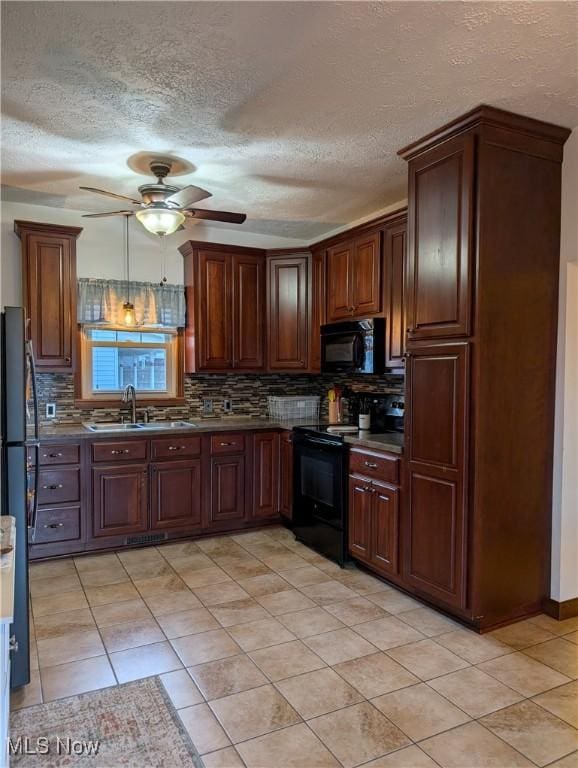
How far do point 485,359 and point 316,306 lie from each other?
2.21 m

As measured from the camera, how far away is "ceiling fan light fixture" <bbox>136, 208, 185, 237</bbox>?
3158 mm

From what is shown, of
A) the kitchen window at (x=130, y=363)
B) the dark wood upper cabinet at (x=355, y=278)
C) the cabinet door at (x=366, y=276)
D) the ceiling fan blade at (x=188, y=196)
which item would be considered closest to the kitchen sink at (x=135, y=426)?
the kitchen window at (x=130, y=363)

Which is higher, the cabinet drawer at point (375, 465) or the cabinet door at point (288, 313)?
the cabinet door at point (288, 313)

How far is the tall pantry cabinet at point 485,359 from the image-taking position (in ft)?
8.80

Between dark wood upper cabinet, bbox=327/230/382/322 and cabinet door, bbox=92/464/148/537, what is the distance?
2.01 m

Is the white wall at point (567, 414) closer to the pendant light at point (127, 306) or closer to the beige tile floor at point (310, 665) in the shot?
the beige tile floor at point (310, 665)

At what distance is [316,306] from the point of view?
4684 mm

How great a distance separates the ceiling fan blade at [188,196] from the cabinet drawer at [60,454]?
1.92 meters

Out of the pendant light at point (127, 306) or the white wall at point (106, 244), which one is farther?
the pendant light at point (127, 306)

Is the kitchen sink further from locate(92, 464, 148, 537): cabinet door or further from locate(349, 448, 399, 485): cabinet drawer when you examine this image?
locate(349, 448, 399, 485): cabinet drawer

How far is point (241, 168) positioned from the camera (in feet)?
11.1

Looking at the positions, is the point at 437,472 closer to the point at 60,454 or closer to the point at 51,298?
the point at 60,454

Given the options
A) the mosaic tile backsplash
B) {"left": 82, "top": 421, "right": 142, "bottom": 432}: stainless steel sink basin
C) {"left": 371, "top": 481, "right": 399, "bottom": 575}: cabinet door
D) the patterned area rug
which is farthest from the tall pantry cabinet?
{"left": 82, "top": 421, "right": 142, "bottom": 432}: stainless steel sink basin

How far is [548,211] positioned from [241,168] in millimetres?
1832
